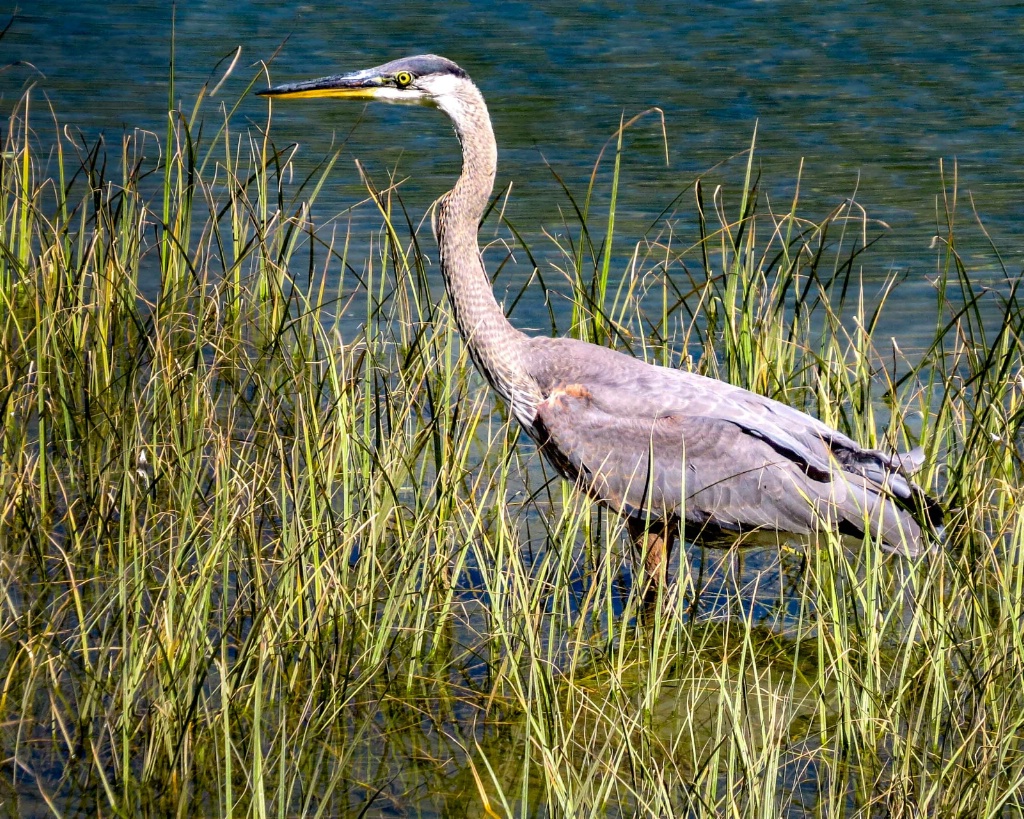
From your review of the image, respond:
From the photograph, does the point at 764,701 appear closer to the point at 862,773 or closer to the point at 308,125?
the point at 862,773

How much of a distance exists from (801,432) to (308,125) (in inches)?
277

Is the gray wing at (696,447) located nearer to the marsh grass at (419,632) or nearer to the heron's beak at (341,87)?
the marsh grass at (419,632)

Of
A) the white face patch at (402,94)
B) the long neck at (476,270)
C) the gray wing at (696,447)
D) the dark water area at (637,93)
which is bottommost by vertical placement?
the dark water area at (637,93)

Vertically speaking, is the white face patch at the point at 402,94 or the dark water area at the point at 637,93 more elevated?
the white face patch at the point at 402,94

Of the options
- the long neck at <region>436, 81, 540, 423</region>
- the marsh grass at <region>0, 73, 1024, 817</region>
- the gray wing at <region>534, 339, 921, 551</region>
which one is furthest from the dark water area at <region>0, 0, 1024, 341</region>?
the marsh grass at <region>0, 73, 1024, 817</region>

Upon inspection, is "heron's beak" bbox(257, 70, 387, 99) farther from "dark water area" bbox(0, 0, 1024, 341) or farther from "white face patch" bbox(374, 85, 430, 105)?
"dark water area" bbox(0, 0, 1024, 341)

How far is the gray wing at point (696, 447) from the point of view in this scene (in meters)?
3.97

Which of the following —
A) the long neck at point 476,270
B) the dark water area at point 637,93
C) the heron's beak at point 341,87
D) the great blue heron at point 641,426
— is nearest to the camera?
the great blue heron at point 641,426

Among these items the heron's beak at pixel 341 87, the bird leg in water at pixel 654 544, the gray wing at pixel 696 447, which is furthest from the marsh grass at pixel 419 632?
the heron's beak at pixel 341 87

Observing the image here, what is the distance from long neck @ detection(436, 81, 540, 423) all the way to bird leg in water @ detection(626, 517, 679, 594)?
447 mm

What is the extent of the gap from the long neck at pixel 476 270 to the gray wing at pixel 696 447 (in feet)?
0.33

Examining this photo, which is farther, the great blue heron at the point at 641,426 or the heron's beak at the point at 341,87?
the heron's beak at the point at 341,87

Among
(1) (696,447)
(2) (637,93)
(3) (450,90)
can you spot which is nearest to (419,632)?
(1) (696,447)

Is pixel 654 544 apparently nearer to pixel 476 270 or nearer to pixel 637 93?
pixel 476 270
